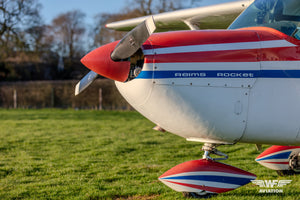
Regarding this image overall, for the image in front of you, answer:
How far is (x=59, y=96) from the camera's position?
21625mm

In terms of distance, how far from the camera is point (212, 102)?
2963mm

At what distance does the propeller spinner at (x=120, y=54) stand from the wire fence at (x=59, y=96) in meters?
16.5

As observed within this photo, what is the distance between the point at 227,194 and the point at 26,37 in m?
25.2

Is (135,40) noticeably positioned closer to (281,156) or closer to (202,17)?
(281,156)

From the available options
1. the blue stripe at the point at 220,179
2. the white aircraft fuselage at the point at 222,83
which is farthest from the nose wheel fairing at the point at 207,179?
the white aircraft fuselage at the point at 222,83

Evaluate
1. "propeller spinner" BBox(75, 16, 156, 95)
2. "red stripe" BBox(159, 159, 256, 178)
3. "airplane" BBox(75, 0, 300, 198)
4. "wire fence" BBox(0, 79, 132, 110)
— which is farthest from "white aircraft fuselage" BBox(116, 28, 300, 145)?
"wire fence" BBox(0, 79, 132, 110)

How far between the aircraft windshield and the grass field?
193cm

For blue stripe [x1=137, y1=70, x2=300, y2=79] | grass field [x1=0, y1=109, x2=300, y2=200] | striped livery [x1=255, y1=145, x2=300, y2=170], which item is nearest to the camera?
blue stripe [x1=137, y1=70, x2=300, y2=79]

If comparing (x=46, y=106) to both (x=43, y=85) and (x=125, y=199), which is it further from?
(x=125, y=199)

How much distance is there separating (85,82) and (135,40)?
1.18 m

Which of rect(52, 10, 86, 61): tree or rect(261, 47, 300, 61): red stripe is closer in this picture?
rect(261, 47, 300, 61): red stripe

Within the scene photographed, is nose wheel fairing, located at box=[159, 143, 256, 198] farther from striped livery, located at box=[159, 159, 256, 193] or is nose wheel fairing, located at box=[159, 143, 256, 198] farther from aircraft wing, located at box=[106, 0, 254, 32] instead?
aircraft wing, located at box=[106, 0, 254, 32]

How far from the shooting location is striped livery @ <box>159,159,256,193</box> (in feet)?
10.9

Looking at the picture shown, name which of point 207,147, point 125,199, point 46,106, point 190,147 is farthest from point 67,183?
point 46,106
